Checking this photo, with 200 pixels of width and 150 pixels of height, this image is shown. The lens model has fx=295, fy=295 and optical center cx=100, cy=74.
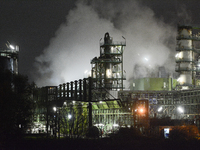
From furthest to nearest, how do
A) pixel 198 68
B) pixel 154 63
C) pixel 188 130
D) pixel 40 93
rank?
pixel 154 63, pixel 198 68, pixel 40 93, pixel 188 130

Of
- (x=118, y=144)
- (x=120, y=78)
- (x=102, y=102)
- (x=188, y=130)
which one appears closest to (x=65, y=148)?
(x=118, y=144)

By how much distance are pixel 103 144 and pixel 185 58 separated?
1296 inches

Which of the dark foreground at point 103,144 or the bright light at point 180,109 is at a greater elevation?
the bright light at point 180,109

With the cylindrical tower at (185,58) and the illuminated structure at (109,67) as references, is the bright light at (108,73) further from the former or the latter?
the cylindrical tower at (185,58)

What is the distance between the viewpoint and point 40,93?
125 feet

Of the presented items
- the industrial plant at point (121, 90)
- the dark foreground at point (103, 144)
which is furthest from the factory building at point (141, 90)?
the dark foreground at point (103, 144)

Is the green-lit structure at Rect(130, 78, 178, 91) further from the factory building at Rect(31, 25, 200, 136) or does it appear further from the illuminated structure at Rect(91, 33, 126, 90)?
the illuminated structure at Rect(91, 33, 126, 90)

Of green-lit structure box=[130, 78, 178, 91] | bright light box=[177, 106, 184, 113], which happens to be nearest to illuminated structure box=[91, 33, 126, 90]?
green-lit structure box=[130, 78, 178, 91]

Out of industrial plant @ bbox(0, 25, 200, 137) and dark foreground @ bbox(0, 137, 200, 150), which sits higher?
industrial plant @ bbox(0, 25, 200, 137)

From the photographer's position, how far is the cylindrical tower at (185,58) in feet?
159

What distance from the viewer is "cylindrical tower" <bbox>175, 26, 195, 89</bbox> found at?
4831 centimetres

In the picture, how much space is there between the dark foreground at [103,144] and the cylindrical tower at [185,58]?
28.3m

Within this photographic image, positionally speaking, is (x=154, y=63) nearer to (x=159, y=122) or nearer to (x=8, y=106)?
(x=159, y=122)

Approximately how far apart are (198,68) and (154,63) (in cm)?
1210
